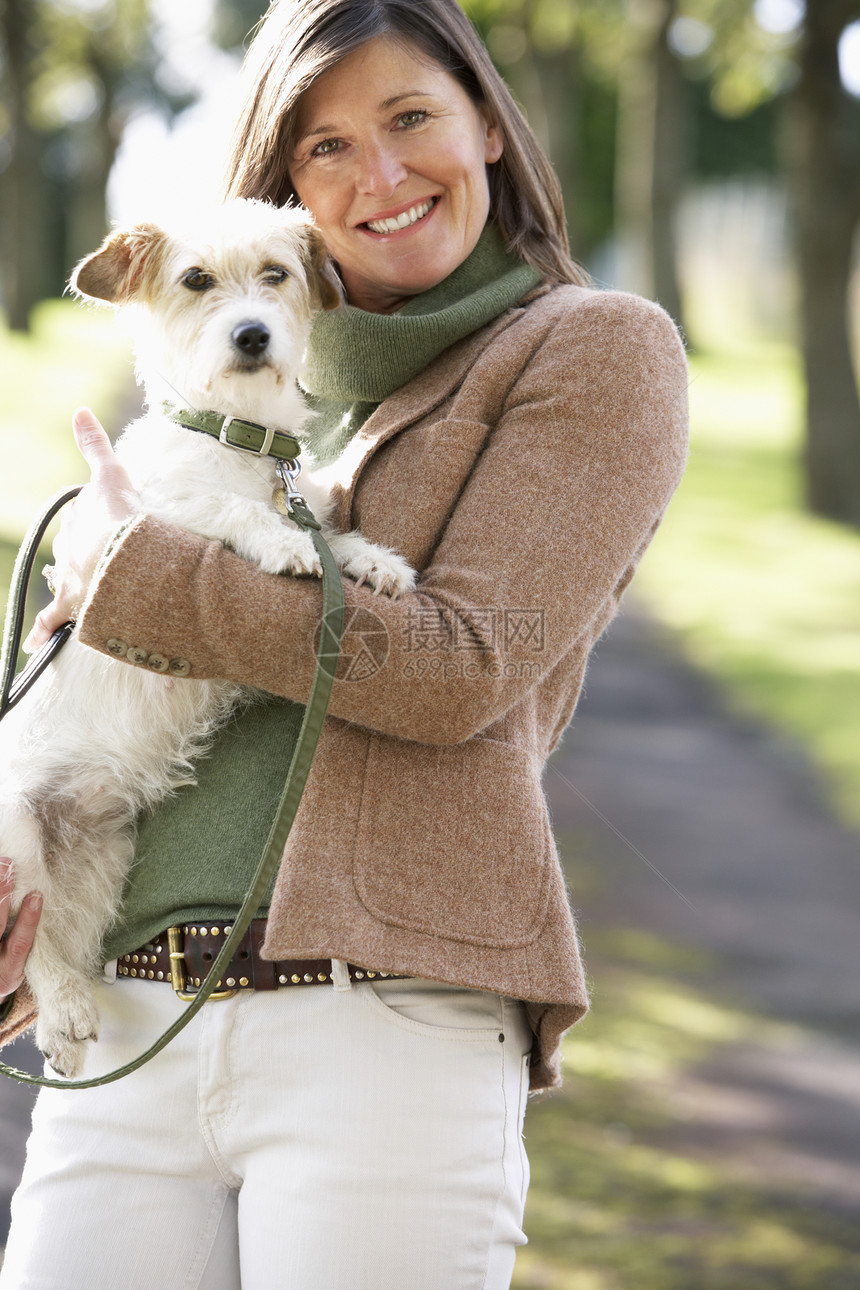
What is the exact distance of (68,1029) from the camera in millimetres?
2240

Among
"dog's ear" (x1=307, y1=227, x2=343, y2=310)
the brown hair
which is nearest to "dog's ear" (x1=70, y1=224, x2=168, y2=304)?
the brown hair

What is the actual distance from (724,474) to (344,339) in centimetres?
1550

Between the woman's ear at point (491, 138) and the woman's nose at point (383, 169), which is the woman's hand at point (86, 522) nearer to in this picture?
the woman's nose at point (383, 169)

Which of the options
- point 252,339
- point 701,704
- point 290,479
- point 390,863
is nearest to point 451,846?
point 390,863

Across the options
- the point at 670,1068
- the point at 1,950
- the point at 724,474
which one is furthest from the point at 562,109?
the point at 1,950

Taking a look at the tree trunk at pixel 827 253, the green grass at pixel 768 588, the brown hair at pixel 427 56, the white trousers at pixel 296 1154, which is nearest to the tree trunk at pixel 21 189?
the green grass at pixel 768 588

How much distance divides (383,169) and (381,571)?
883mm

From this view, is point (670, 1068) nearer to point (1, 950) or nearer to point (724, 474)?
point (1, 950)

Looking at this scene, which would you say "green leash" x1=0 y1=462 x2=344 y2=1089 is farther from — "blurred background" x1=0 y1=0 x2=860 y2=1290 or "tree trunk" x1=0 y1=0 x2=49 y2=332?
"tree trunk" x1=0 y1=0 x2=49 y2=332

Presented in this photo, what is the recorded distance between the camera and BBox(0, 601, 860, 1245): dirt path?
4715 millimetres

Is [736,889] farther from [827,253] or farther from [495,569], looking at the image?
[827,253]

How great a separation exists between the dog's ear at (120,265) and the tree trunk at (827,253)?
1139cm

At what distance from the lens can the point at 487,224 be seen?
104 inches

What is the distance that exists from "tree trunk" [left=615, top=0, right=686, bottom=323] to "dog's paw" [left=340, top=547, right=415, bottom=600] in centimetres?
2069
